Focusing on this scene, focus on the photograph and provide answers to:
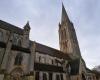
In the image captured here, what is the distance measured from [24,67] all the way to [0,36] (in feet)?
32.1

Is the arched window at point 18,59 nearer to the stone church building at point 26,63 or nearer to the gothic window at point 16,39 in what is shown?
the stone church building at point 26,63

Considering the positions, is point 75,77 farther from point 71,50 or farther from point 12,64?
point 71,50

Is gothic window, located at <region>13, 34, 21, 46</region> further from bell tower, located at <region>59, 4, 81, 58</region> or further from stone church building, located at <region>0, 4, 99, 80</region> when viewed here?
bell tower, located at <region>59, 4, 81, 58</region>

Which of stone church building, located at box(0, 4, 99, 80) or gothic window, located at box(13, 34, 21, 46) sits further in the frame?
gothic window, located at box(13, 34, 21, 46)

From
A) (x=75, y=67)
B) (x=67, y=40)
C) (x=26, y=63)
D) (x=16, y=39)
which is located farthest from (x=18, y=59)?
(x=67, y=40)

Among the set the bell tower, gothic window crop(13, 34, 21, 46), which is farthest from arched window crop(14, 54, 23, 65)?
the bell tower

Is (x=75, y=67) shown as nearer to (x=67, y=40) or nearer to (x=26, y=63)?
(x=26, y=63)

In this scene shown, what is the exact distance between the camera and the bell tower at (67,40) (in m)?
43.7

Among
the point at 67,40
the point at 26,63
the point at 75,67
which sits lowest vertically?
the point at 75,67

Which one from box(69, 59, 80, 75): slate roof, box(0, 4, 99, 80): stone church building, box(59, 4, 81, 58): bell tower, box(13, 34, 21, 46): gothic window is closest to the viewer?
box(0, 4, 99, 80): stone church building

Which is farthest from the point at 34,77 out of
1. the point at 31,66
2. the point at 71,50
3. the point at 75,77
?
the point at 71,50

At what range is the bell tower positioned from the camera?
4369cm

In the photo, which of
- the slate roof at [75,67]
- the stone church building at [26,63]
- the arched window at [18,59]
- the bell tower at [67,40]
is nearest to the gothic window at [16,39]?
the stone church building at [26,63]

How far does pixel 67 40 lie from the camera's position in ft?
158
